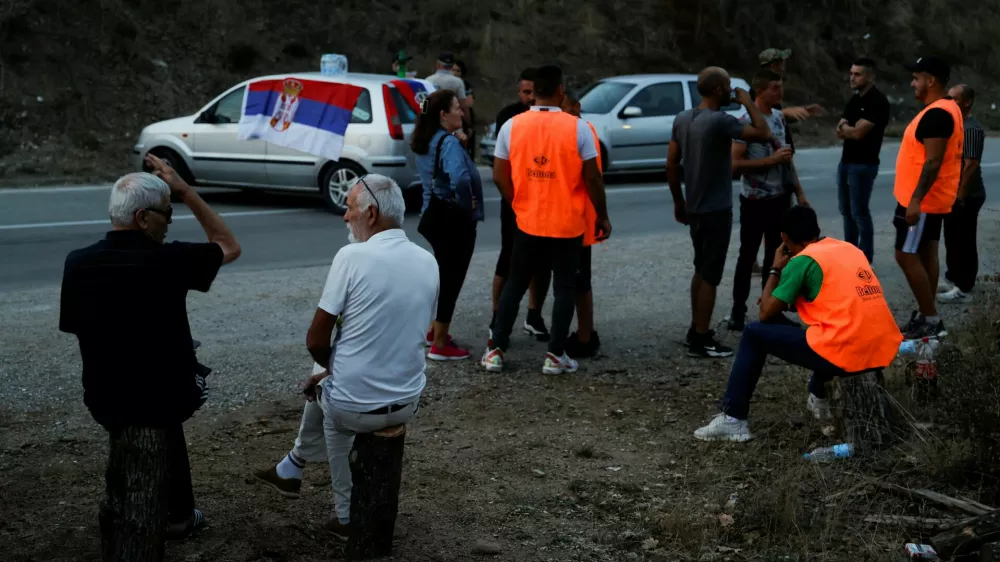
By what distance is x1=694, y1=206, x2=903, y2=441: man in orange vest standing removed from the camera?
6051 mm

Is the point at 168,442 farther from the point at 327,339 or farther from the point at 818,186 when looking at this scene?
the point at 818,186

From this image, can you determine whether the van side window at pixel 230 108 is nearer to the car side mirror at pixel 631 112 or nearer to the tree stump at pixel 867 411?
the car side mirror at pixel 631 112

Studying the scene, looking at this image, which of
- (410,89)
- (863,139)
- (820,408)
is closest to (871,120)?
(863,139)

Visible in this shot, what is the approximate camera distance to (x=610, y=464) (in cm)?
627

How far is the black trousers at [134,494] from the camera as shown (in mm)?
4539

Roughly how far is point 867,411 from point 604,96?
13.9m

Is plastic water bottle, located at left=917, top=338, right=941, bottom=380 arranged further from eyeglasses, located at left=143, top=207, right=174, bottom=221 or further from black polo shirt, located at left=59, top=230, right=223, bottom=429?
eyeglasses, located at left=143, top=207, right=174, bottom=221

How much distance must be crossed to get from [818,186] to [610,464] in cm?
1305

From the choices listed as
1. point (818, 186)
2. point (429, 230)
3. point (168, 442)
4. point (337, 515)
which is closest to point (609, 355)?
point (429, 230)

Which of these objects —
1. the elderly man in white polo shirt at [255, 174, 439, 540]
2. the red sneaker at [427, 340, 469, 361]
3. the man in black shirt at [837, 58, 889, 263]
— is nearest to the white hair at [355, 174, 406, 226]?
the elderly man in white polo shirt at [255, 174, 439, 540]

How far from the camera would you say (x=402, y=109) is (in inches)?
590

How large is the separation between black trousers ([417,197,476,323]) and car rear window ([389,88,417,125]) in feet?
23.5

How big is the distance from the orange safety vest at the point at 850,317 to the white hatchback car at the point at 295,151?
885cm

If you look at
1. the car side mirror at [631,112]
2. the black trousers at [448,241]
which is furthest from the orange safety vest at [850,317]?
the car side mirror at [631,112]
